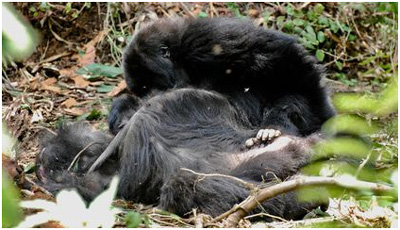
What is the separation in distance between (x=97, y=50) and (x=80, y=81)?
461 mm

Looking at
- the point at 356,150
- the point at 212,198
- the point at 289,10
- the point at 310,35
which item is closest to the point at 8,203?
the point at 356,150

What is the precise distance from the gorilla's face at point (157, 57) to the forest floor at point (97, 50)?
5.55 ft

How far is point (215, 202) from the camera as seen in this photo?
10.1 ft

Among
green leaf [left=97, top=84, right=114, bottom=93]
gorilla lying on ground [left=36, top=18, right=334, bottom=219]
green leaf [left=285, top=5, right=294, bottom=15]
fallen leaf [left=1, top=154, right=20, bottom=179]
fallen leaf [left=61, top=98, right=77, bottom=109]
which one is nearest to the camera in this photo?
fallen leaf [left=1, top=154, right=20, bottom=179]

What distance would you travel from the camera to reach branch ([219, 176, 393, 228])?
2.00 meters

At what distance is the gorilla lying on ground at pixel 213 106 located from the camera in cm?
355

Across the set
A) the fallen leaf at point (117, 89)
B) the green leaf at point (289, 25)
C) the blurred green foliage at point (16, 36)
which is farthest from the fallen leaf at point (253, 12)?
the blurred green foliage at point (16, 36)

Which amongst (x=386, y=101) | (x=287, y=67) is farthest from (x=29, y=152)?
(x=386, y=101)

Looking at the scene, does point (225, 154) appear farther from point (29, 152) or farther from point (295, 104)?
point (29, 152)

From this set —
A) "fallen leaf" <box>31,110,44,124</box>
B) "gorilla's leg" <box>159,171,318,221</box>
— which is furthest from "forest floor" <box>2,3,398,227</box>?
"gorilla's leg" <box>159,171,318,221</box>

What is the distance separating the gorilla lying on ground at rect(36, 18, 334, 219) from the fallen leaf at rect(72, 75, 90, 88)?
2112mm

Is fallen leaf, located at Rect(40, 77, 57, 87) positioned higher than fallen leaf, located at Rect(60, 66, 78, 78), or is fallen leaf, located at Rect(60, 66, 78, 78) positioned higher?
fallen leaf, located at Rect(40, 77, 57, 87)

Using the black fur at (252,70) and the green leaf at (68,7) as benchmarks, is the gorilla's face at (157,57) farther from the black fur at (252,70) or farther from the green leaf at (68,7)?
the green leaf at (68,7)

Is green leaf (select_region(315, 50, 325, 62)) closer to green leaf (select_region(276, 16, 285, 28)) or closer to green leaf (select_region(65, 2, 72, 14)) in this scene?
green leaf (select_region(276, 16, 285, 28))
